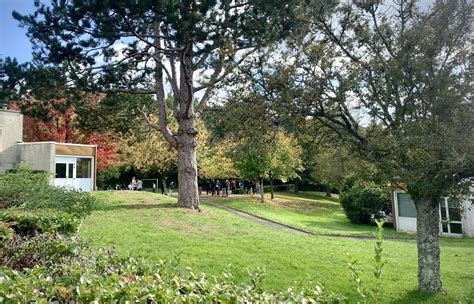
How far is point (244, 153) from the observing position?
9.34 meters

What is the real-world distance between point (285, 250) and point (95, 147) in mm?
23460

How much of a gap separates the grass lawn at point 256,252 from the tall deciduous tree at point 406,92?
1448 millimetres

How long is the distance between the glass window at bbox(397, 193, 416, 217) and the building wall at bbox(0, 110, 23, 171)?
2669cm

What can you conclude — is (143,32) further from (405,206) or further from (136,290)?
(405,206)

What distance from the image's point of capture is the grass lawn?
858 cm

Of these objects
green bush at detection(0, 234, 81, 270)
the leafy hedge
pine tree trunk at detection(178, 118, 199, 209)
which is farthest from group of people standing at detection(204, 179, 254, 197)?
the leafy hedge

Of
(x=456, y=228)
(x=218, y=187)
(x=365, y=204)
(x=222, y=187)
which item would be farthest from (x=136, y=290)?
(x=222, y=187)

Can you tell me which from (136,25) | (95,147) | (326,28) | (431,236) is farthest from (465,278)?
(95,147)

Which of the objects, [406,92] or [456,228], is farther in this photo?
[456,228]

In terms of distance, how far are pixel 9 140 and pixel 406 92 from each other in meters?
28.9

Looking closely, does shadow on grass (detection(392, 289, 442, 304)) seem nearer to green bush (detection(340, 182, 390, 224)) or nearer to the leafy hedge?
the leafy hedge

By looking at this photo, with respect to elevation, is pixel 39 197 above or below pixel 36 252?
above

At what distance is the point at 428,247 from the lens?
28.8ft

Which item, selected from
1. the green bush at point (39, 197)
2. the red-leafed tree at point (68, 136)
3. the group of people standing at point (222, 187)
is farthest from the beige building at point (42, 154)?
the green bush at point (39, 197)
